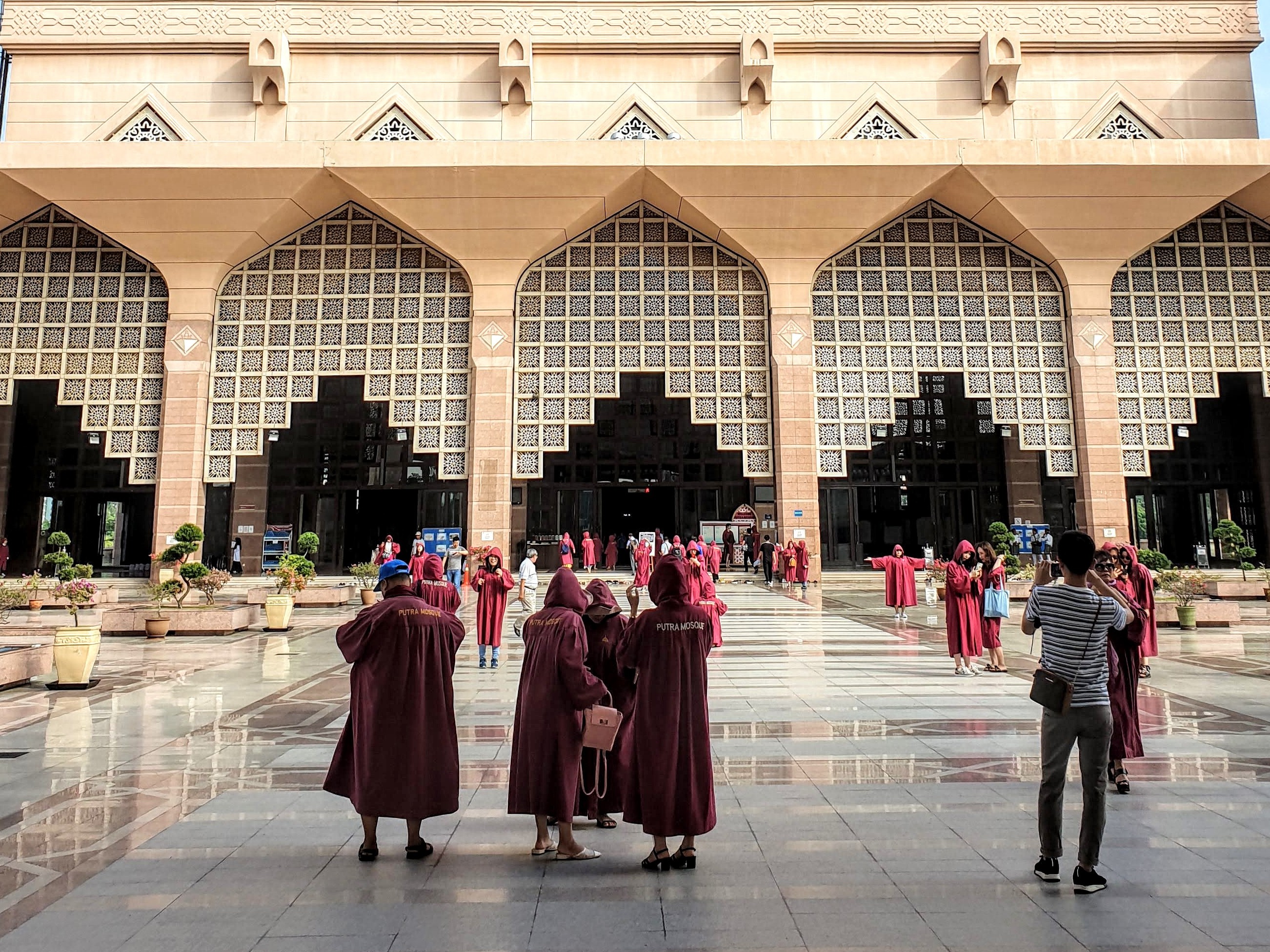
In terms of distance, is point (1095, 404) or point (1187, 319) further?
point (1187, 319)

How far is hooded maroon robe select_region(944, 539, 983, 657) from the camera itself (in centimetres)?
813

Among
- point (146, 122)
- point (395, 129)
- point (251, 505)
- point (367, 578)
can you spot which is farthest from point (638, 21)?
point (251, 505)

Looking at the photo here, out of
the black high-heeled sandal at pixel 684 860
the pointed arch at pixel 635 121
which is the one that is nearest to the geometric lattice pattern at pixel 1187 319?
the pointed arch at pixel 635 121

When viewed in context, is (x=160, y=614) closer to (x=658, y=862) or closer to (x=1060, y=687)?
(x=658, y=862)

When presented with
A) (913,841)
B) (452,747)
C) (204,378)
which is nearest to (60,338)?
(204,378)

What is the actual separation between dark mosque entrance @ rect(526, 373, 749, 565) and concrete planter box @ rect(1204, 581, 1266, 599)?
478 inches

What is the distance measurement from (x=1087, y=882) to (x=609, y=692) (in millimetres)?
2034

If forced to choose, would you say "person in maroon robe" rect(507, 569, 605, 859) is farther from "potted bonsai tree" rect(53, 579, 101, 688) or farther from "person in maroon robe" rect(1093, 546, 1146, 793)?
"potted bonsai tree" rect(53, 579, 101, 688)

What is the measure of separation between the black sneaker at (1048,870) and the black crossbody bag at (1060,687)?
580mm

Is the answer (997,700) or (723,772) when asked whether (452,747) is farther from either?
(997,700)

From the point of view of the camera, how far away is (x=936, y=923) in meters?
2.86

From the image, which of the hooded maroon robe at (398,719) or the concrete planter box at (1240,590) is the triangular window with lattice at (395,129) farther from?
the concrete planter box at (1240,590)

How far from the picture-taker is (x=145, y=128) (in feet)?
66.8

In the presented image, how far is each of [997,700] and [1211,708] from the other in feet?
5.19
